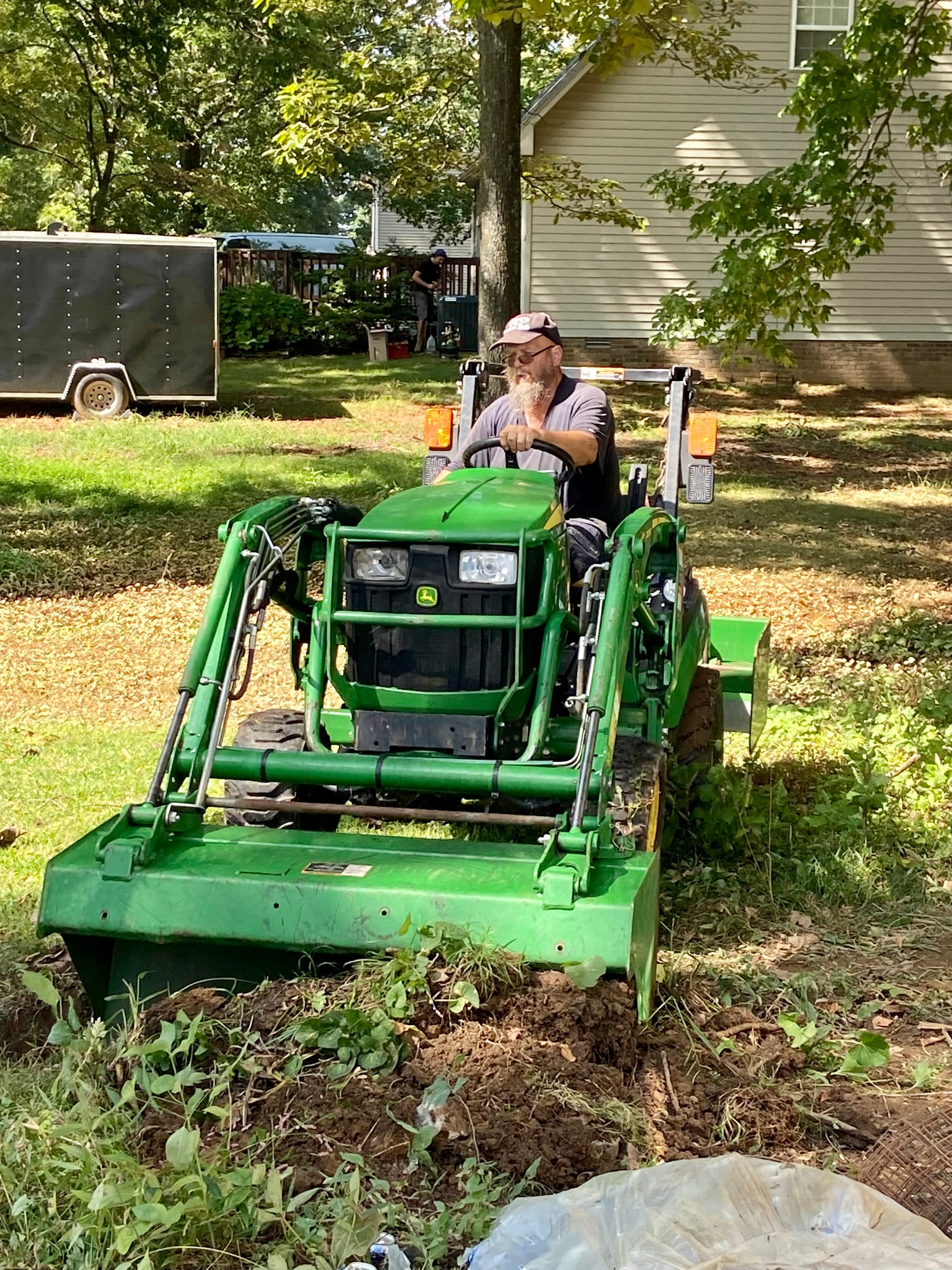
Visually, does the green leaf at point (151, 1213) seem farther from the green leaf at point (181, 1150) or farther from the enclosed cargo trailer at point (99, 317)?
the enclosed cargo trailer at point (99, 317)

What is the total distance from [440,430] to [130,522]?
5.98 metres

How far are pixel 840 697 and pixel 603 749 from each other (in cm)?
368

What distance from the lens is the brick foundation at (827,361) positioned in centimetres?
2158

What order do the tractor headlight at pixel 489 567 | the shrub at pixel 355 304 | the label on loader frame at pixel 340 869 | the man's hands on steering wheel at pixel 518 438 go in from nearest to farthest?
1. the label on loader frame at pixel 340 869
2. the tractor headlight at pixel 489 567
3. the man's hands on steering wheel at pixel 518 438
4. the shrub at pixel 355 304

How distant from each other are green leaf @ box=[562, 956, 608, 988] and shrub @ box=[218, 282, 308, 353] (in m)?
22.8

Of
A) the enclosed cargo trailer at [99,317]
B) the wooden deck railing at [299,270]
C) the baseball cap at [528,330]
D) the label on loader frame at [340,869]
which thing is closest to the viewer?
the label on loader frame at [340,869]

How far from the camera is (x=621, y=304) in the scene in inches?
850

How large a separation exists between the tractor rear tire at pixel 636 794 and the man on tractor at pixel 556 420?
2.98 ft

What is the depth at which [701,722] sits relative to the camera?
5.88m

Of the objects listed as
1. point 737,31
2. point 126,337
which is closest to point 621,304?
point 737,31

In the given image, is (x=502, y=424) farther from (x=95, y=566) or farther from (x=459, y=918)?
(x=95, y=566)

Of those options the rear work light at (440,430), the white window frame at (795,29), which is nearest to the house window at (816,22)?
the white window frame at (795,29)

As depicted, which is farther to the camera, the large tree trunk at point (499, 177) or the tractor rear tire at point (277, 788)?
the large tree trunk at point (499, 177)

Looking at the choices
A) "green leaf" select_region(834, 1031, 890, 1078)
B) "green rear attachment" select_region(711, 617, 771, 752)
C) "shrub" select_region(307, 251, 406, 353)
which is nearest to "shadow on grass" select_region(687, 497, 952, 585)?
"green rear attachment" select_region(711, 617, 771, 752)
